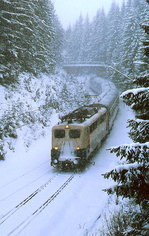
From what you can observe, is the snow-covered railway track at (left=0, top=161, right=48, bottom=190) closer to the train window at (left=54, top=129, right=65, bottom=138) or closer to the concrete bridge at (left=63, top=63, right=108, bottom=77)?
the train window at (left=54, top=129, right=65, bottom=138)

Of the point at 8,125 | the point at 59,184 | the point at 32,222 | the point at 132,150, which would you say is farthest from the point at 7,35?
the point at 132,150

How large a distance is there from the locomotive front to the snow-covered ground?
0.71 meters

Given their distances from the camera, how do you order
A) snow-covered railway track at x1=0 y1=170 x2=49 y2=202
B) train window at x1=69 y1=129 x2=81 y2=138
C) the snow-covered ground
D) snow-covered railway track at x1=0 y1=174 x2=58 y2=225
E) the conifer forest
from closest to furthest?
the conifer forest < the snow-covered ground < snow-covered railway track at x1=0 y1=174 x2=58 y2=225 < snow-covered railway track at x1=0 y1=170 x2=49 y2=202 < train window at x1=69 y1=129 x2=81 y2=138

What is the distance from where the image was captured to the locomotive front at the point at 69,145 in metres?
16.9

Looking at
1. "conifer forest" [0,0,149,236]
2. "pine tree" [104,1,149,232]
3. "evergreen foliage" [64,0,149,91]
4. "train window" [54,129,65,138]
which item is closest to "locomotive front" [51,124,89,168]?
"train window" [54,129,65,138]

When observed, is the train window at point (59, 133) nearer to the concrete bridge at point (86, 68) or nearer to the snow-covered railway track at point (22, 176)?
the snow-covered railway track at point (22, 176)

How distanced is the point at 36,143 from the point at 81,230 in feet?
41.9

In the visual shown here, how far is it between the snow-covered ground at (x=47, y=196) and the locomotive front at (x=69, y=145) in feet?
2.34

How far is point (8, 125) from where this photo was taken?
20.2 m

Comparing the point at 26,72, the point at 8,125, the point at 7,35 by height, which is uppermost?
the point at 7,35

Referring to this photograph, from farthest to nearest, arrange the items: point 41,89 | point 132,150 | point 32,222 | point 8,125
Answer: point 41,89
point 8,125
point 32,222
point 132,150

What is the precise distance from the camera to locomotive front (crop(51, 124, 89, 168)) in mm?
16891

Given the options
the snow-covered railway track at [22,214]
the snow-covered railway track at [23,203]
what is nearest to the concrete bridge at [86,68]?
the snow-covered railway track at [23,203]

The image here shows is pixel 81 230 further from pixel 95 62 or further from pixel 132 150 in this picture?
pixel 95 62
